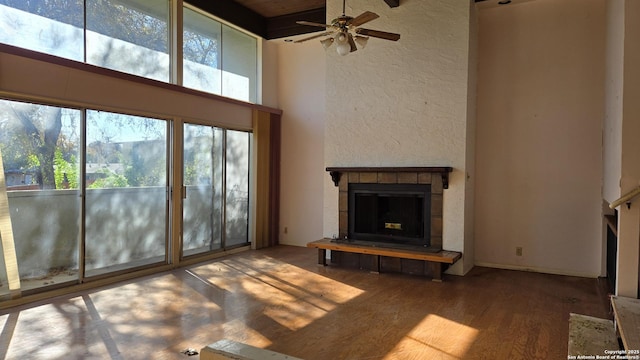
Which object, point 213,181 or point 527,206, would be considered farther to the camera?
point 213,181

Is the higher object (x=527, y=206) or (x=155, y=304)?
(x=527, y=206)

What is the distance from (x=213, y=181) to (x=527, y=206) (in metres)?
4.43

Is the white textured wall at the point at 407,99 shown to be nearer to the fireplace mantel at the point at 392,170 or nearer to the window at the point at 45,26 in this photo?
the fireplace mantel at the point at 392,170

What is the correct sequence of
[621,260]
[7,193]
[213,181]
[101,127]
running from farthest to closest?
[213,181], [101,127], [7,193], [621,260]

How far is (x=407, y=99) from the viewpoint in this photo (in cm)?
538

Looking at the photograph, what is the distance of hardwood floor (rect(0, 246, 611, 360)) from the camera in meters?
2.97

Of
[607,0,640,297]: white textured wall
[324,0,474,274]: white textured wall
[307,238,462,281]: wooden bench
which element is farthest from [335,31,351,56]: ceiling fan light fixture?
[307,238,462,281]: wooden bench

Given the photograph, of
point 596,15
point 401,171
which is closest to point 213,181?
point 401,171

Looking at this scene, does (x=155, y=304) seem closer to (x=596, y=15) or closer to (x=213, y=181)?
(x=213, y=181)

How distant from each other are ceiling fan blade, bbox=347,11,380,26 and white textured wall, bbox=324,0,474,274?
1.76 m

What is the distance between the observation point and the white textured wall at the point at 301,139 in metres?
6.97

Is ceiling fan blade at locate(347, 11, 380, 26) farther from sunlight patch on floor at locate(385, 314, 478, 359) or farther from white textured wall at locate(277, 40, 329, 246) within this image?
white textured wall at locate(277, 40, 329, 246)

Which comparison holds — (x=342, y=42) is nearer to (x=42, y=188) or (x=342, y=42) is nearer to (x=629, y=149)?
(x=629, y=149)

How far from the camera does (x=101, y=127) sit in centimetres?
461
